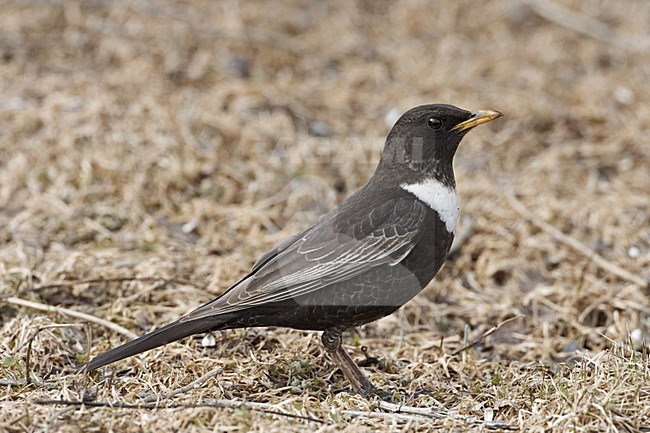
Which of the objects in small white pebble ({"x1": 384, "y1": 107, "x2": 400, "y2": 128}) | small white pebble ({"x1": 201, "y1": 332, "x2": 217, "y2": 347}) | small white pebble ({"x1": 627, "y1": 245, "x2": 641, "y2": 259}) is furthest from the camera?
small white pebble ({"x1": 384, "y1": 107, "x2": 400, "y2": 128})

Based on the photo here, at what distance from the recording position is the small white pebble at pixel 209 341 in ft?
15.7

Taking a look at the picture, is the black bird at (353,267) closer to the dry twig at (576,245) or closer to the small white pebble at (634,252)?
the dry twig at (576,245)

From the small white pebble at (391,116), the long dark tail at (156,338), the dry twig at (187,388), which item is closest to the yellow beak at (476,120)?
the long dark tail at (156,338)

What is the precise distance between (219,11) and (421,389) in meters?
6.46

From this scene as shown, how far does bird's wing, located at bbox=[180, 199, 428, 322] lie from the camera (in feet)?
14.0

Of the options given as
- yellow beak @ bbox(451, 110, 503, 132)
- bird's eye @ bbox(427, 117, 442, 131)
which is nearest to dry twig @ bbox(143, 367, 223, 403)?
bird's eye @ bbox(427, 117, 442, 131)

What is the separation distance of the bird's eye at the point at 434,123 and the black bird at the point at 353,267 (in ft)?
0.04

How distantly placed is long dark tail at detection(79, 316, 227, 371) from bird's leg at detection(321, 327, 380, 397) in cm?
56

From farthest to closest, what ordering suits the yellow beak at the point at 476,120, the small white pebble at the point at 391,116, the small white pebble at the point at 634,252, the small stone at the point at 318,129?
the small white pebble at the point at 391,116 → the small stone at the point at 318,129 → the small white pebble at the point at 634,252 → the yellow beak at the point at 476,120

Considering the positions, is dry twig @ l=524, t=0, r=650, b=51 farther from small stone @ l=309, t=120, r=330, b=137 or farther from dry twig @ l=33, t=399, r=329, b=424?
dry twig @ l=33, t=399, r=329, b=424

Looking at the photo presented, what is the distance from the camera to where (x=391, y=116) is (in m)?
8.27

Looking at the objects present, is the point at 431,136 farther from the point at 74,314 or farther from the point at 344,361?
the point at 74,314

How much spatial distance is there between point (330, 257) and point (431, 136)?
0.89 meters

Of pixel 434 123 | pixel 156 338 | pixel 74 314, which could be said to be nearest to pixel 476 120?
pixel 434 123
